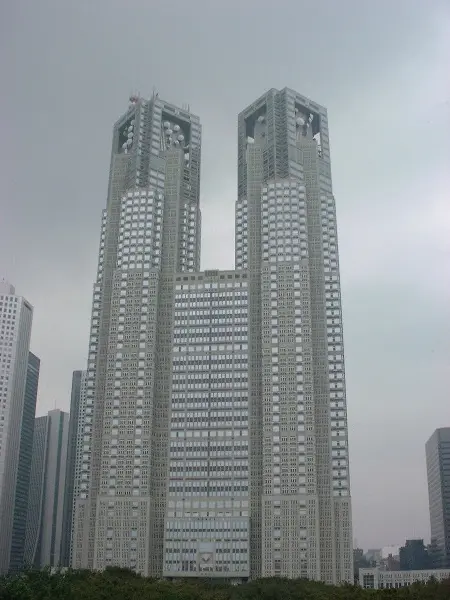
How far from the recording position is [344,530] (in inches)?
6521

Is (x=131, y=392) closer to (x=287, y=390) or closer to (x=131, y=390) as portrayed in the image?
(x=131, y=390)

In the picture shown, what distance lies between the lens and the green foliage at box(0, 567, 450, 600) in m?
93.6

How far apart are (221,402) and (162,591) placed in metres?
70.3

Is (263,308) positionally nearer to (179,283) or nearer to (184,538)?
(179,283)

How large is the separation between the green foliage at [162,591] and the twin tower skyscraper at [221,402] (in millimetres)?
25682

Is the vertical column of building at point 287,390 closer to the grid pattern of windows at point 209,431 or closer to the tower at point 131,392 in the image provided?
the grid pattern of windows at point 209,431

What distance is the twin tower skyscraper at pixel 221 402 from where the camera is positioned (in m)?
166

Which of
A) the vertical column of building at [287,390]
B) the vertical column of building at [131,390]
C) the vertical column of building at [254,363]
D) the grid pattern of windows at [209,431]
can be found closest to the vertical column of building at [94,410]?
the vertical column of building at [131,390]

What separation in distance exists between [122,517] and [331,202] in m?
95.8

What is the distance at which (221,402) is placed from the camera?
179125mm

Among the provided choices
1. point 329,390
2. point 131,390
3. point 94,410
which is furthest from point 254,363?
point 94,410

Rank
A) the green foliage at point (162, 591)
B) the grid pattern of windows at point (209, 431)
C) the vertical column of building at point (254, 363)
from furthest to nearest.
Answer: the vertical column of building at point (254, 363) → the grid pattern of windows at point (209, 431) → the green foliage at point (162, 591)

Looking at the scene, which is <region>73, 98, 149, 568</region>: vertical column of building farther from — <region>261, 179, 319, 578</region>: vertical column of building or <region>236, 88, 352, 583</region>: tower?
<region>261, 179, 319, 578</region>: vertical column of building

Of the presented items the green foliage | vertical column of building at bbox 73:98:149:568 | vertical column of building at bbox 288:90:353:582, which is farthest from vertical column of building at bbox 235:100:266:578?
vertical column of building at bbox 73:98:149:568
